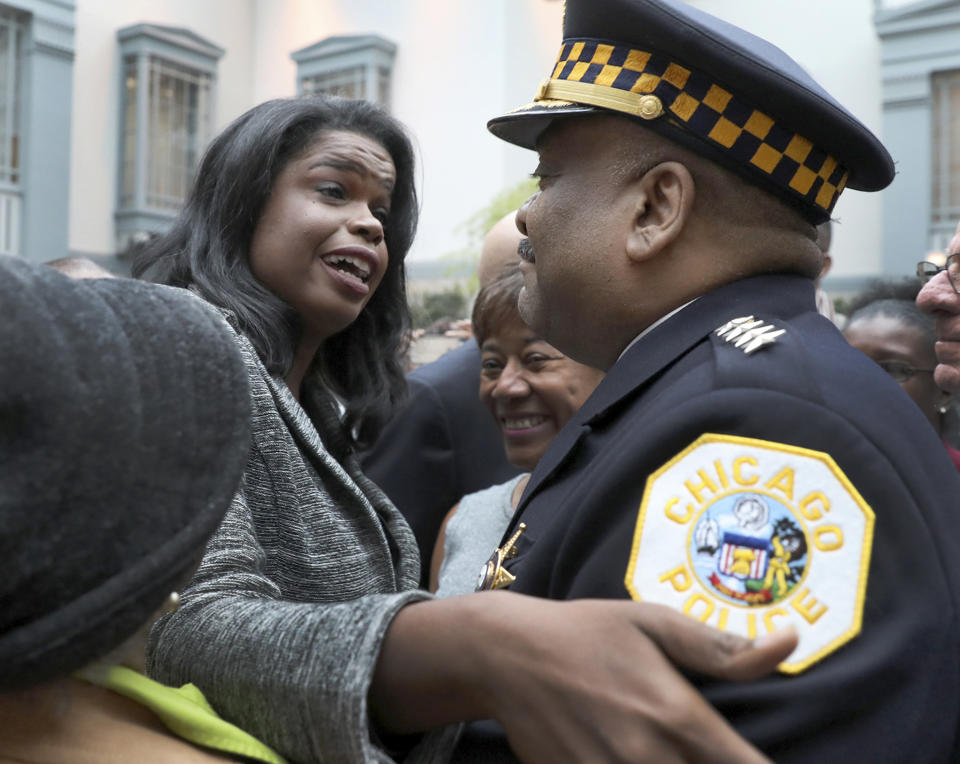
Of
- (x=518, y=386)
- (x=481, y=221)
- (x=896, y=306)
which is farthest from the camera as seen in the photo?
(x=481, y=221)

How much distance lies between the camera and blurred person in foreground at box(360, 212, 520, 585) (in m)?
3.35

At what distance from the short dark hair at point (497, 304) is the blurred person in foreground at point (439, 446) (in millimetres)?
298

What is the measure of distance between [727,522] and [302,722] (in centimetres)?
55

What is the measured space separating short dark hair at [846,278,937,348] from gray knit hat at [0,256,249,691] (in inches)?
123

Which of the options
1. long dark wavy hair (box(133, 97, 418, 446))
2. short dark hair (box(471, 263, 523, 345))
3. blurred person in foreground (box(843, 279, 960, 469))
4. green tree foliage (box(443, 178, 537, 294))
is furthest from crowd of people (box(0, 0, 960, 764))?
green tree foliage (box(443, 178, 537, 294))

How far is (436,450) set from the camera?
3.43 m

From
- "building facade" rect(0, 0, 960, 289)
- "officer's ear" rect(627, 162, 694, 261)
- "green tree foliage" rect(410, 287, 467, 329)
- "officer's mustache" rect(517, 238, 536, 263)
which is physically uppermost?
"building facade" rect(0, 0, 960, 289)

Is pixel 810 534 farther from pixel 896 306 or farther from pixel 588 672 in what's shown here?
pixel 896 306

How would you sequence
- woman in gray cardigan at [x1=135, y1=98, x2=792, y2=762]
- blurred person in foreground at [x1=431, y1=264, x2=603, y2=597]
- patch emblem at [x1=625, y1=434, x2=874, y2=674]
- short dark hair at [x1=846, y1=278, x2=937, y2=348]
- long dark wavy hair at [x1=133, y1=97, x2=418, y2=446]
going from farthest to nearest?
short dark hair at [x1=846, y1=278, x2=937, y2=348]
blurred person in foreground at [x1=431, y1=264, x2=603, y2=597]
long dark wavy hair at [x1=133, y1=97, x2=418, y2=446]
patch emblem at [x1=625, y1=434, x2=874, y2=674]
woman in gray cardigan at [x1=135, y1=98, x2=792, y2=762]

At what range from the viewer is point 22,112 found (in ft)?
40.7

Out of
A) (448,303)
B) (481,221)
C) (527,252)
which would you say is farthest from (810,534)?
A: (481,221)

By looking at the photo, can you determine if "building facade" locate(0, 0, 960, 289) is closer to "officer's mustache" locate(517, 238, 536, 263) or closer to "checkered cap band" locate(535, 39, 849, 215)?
"officer's mustache" locate(517, 238, 536, 263)

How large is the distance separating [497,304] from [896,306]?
1806 mm

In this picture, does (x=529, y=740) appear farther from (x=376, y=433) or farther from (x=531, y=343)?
(x=531, y=343)
